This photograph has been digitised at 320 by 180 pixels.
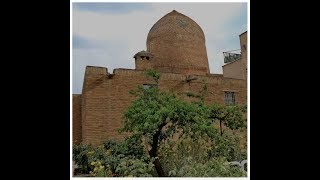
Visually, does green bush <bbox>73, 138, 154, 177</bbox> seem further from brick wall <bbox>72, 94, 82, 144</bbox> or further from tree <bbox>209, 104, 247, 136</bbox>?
tree <bbox>209, 104, 247, 136</bbox>

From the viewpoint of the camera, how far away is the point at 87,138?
8.09 meters

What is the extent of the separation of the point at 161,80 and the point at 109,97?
184 centimetres

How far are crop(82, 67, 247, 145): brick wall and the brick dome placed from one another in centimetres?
467

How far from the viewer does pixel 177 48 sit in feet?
53.9

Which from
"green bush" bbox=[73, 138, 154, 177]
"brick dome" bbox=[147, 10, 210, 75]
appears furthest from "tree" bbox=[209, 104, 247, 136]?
"brick dome" bbox=[147, 10, 210, 75]

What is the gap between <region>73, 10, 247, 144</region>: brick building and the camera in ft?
28.8

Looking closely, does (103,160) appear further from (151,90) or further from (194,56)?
(194,56)

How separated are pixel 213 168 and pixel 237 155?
901mm

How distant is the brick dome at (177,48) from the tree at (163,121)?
9202 mm

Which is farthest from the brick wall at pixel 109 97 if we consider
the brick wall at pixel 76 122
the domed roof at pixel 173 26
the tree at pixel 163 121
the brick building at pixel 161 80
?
the domed roof at pixel 173 26

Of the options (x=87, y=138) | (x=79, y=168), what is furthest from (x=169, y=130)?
(x=87, y=138)

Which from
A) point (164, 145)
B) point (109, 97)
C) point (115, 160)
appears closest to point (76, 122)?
point (109, 97)

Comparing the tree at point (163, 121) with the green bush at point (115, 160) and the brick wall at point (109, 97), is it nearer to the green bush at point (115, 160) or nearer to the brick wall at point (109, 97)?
the green bush at point (115, 160)

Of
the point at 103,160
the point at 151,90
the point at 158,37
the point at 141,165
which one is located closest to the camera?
the point at 141,165
